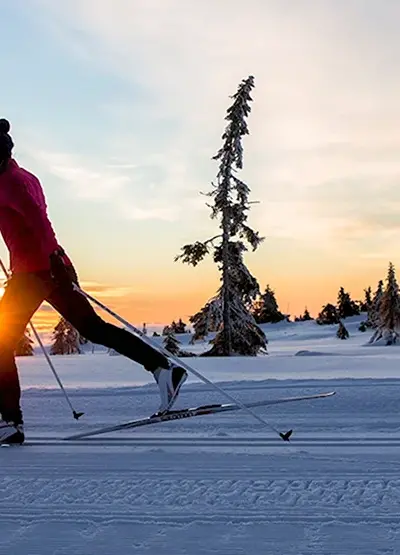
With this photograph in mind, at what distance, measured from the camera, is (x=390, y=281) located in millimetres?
38156

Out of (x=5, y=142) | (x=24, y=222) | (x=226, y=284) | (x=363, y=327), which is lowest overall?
(x=363, y=327)

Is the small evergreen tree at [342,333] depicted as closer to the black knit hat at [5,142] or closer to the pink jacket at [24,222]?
the pink jacket at [24,222]

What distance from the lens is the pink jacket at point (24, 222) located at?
15.6 feet

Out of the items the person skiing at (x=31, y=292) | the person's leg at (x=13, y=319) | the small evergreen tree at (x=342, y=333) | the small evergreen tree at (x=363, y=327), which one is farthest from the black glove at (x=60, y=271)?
the small evergreen tree at (x=363, y=327)

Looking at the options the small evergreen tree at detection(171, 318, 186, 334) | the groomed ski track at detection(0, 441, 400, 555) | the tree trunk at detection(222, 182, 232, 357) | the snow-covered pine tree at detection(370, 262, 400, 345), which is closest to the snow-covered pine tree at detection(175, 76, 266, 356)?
the tree trunk at detection(222, 182, 232, 357)

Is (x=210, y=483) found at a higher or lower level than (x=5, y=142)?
lower

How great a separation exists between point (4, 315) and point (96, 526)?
2.22 m

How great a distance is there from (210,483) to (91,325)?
1.76 metres

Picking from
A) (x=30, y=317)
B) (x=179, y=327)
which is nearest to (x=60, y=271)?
(x=30, y=317)

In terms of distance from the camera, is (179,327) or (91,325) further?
(179,327)


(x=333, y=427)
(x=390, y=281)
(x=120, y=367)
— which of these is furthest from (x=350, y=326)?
(x=333, y=427)

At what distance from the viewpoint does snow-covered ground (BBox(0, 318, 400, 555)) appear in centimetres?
289

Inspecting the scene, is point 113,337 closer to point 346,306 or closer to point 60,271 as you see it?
point 60,271

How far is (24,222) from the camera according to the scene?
482 cm
